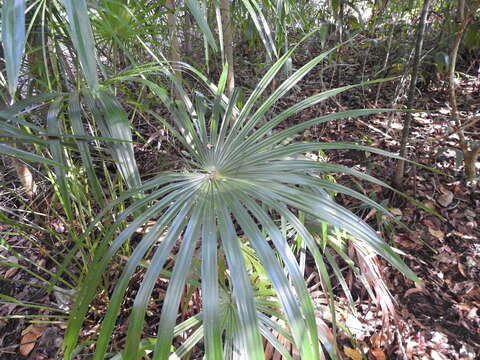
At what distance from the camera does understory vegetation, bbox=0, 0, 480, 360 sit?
452 millimetres

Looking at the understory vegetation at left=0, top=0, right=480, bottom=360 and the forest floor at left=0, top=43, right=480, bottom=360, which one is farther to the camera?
the forest floor at left=0, top=43, right=480, bottom=360

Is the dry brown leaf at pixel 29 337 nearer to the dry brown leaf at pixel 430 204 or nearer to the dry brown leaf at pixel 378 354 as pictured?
the dry brown leaf at pixel 378 354

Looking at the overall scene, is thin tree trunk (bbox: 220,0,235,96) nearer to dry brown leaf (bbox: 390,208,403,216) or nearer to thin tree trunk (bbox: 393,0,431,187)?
thin tree trunk (bbox: 393,0,431,187)

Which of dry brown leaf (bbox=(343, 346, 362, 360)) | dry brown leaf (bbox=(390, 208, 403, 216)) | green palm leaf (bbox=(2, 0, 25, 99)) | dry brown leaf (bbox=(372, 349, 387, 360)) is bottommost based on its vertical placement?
dry brown leaf (bbox=(372, 349, 387, 360))

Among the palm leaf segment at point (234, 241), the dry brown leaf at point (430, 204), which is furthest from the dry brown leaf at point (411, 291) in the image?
the palm leaf segment at point (234, 241)

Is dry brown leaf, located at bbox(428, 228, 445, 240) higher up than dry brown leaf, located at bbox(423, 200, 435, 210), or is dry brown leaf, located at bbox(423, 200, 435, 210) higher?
dry brown leaf, located at bbox(423, 200, 435, 210)

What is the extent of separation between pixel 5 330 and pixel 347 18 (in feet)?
7.17

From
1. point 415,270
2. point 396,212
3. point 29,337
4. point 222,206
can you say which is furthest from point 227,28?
point 29,337

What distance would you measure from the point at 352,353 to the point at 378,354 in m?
0.08

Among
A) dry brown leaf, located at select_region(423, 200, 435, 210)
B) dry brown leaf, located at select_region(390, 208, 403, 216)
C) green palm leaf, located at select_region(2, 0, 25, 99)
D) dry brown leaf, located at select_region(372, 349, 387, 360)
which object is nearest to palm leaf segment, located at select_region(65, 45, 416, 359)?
green palm leaf, located at select_region(2, 0, 25, 99)

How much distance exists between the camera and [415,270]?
4.10 ft

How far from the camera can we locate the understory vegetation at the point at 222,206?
45 centimetres

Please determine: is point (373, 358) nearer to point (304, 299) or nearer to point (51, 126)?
point (304, 299)

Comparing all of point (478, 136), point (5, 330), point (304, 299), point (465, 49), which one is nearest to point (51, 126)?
point (304, 299)
